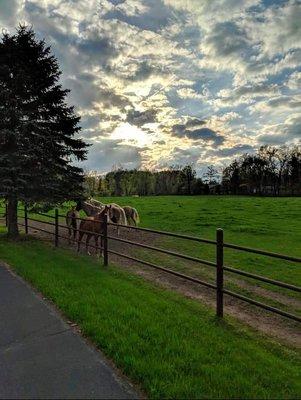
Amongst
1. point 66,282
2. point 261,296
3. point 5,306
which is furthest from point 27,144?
point 261,296

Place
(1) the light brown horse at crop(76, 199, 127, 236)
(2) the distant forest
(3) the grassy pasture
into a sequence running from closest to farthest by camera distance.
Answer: (3) the grassy pasture
(1) the light brown horse at crop(76, 199, 127, 236)
(2) the distant forest

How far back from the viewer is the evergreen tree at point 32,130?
53.0 ft

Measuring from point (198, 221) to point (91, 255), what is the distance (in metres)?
12.6

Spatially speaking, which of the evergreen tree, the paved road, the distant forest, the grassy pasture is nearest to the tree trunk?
the evergreen tree

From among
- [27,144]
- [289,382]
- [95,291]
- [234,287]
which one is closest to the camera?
[289,382]

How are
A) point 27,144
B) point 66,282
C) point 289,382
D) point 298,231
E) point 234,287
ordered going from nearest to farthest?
point 289,382 < point 66,282 < point 234,287 < point 27,144 < point 298,231

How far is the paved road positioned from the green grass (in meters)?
0.26

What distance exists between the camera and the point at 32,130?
55.6 ft

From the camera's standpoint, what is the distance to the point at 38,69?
1745 cm

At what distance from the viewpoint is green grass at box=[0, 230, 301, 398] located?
4398 mm

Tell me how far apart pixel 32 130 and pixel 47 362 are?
1345cm

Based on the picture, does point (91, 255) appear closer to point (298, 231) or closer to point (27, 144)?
point (27, 144)

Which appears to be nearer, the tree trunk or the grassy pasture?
the grassy pasture

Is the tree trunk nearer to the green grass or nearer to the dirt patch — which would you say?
the dirt patch
